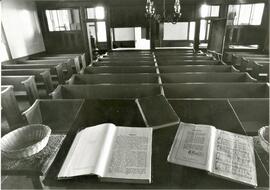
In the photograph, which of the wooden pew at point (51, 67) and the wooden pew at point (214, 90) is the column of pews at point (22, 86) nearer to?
the wooden pew at point (51, 67)

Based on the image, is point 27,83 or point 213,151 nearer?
point 213,151

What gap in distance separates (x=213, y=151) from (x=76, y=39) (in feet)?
25.2

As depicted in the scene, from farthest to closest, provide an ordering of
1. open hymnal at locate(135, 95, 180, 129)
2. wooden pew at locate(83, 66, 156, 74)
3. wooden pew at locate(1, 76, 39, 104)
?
wooden pew at locate(83, 66, 156, 74) → wooden pew at locate(1, 76, 39, 104) → open hymnal at locate(135, 95, 180, 129)

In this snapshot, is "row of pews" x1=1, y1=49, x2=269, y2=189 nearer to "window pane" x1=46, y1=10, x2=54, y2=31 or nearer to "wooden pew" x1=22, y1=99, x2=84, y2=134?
"wooden pew" x1=22, y1=99, x2=84, y2=134

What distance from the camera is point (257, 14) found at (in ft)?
22.8

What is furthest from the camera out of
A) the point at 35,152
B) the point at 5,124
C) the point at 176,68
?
the point at 176,68

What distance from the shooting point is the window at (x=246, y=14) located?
6.85m

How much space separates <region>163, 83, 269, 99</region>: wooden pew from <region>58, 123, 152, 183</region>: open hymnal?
1.71 meters

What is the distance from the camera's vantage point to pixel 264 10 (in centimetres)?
675

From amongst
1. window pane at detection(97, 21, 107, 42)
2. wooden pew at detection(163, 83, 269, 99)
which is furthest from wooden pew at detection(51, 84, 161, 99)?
window pane at detection(97, 21, 107, 42)

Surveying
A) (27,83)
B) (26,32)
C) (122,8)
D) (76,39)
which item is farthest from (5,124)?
(122,8)

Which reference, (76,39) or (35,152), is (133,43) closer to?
(76,39)

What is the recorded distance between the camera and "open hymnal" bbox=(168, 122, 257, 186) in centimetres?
87

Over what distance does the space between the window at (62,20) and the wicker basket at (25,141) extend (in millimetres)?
7437
